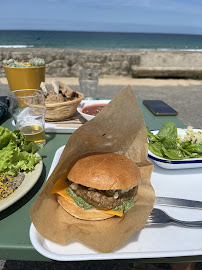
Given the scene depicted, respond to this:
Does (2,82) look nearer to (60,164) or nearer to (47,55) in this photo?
(47,55)

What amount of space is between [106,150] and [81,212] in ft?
1.51

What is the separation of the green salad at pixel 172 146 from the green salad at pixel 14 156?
845 millimetres

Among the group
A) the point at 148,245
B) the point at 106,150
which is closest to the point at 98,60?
the point at 106,150

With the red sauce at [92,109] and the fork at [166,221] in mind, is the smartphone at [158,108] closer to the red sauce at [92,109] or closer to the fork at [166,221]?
the red sauce at [92,109]

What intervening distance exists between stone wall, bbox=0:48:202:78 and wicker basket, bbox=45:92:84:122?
9141mm

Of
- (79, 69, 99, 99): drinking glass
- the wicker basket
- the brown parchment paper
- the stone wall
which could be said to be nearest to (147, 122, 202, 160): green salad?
the brown parchment paper

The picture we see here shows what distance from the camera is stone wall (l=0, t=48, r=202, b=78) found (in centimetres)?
1072

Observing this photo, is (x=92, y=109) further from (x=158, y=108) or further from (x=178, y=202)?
(x=178, y=202)

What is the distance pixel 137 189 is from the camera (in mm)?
1387

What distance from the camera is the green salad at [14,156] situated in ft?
4.27

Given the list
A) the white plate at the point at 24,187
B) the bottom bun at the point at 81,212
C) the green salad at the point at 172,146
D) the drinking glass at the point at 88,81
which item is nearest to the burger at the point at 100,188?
the bottom bun at the point at 81,212

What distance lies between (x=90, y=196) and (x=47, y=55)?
1057 centimetres

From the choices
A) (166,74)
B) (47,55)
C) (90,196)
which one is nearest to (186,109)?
(166,74)

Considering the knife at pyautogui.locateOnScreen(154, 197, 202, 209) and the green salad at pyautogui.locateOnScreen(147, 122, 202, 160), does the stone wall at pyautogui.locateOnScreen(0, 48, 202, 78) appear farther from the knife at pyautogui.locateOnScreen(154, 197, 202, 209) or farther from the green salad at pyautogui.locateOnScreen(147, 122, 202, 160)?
the knife at pyautogui.locateOnScreen(154, 197, 202, 209)
